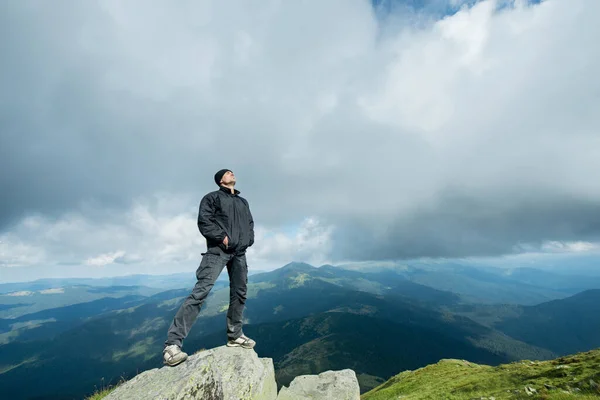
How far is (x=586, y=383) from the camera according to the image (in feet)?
44.6

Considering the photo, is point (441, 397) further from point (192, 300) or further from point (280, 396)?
point (192, 300)

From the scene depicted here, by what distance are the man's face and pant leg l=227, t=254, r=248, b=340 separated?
2.95m

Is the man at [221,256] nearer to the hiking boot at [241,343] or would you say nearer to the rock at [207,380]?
the hiking boot at [241,343]

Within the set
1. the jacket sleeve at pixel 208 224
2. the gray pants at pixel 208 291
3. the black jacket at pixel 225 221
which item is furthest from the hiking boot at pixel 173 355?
the jacket sleeve at pixel 208 224

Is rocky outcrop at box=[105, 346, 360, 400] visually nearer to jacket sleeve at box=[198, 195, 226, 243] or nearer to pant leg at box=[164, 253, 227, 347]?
pant leg at box=[164, 253, 227, 347]

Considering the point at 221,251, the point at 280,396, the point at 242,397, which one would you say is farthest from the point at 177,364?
the point at 280,396

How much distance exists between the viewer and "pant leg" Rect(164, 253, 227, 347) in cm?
905

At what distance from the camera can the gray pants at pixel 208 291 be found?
361 inches

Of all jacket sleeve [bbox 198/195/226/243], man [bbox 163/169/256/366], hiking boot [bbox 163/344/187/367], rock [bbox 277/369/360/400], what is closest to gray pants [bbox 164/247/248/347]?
man [bbox 163/169/256/366]

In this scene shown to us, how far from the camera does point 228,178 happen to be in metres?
11.5

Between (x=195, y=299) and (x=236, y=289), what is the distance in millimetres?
1972

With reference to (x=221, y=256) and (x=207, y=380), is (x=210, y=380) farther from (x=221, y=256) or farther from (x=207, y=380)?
(x=221, y=256)

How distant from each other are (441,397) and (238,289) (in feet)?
57.9

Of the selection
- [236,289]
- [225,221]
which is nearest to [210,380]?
[236,289]
